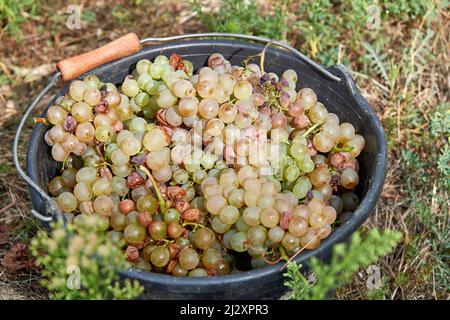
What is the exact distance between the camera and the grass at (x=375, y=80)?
7.47ft

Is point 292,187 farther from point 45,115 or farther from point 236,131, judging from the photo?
point 45,115

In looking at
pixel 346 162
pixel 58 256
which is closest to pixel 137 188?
pixel 58 256

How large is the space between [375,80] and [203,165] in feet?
4.31

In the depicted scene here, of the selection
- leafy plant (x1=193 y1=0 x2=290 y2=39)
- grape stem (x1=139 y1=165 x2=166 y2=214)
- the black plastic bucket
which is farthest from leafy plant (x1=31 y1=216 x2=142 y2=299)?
leafy plant (x1=193 y1=0 x2=290 y2=39)

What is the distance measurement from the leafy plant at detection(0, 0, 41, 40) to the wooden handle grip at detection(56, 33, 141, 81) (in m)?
1.07

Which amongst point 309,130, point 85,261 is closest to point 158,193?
point 85,261

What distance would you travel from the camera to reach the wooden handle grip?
214 cm

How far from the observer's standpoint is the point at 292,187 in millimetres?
1922

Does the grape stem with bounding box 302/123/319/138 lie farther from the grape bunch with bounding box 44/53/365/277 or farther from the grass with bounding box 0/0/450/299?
the grass with bounding box 0/0/450/299

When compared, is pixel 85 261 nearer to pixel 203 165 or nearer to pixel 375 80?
pixel 203 165

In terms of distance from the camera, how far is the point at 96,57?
2.18 metres

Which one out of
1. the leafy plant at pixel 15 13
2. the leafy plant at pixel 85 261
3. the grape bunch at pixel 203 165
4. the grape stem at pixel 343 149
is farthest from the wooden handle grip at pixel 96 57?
the leafy plant at pixel 15 13

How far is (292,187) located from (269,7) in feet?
5.20

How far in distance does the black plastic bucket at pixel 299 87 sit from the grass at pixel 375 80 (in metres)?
0.41
